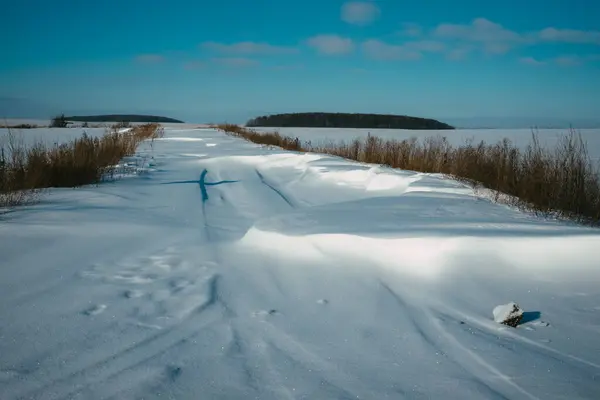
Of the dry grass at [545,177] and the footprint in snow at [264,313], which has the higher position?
the dry grass at [545,177]

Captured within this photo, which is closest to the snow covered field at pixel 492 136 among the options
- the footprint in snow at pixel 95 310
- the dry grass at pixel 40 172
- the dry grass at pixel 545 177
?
the dry grass at pixel 545 177

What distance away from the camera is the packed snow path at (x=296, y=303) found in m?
1.42

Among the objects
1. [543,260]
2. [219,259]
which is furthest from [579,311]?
[219,259]

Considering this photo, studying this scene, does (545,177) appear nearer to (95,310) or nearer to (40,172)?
(95,310)

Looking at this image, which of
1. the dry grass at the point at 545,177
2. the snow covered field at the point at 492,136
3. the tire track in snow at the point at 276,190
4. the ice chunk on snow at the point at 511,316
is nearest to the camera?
the ice chunk on snow at the point at 511,316

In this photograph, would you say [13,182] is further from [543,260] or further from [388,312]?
[543,260]

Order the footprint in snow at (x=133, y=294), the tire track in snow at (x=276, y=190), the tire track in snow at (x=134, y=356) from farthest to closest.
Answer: the tire track in snow at (x=276, y=190), the footprint in snow at (x=133, y=294), the tire track in snow at (x=134, y=356)

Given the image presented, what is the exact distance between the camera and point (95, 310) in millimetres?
1903

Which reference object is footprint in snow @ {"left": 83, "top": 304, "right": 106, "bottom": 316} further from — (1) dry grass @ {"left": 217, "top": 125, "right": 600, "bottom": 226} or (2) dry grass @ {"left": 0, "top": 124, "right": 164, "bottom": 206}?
(1) dry grass @ {"left": 217, "top": 125, "right": 600, "bottom": 226}

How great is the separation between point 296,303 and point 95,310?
92 centimetres

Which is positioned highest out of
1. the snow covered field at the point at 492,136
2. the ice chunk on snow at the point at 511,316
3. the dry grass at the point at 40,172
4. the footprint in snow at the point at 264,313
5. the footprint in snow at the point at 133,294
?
the snow covered field at the point at 492,136

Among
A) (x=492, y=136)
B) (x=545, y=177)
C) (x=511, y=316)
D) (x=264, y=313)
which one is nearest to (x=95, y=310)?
(x=264, y=313)

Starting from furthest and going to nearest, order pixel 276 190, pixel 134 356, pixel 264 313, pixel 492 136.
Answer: pixel 492 136
pixel 276 190
pixel 264 313
pixel 134 356

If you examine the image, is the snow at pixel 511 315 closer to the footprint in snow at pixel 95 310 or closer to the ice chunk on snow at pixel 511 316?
the ice chunk on snow at pixel 511 316
